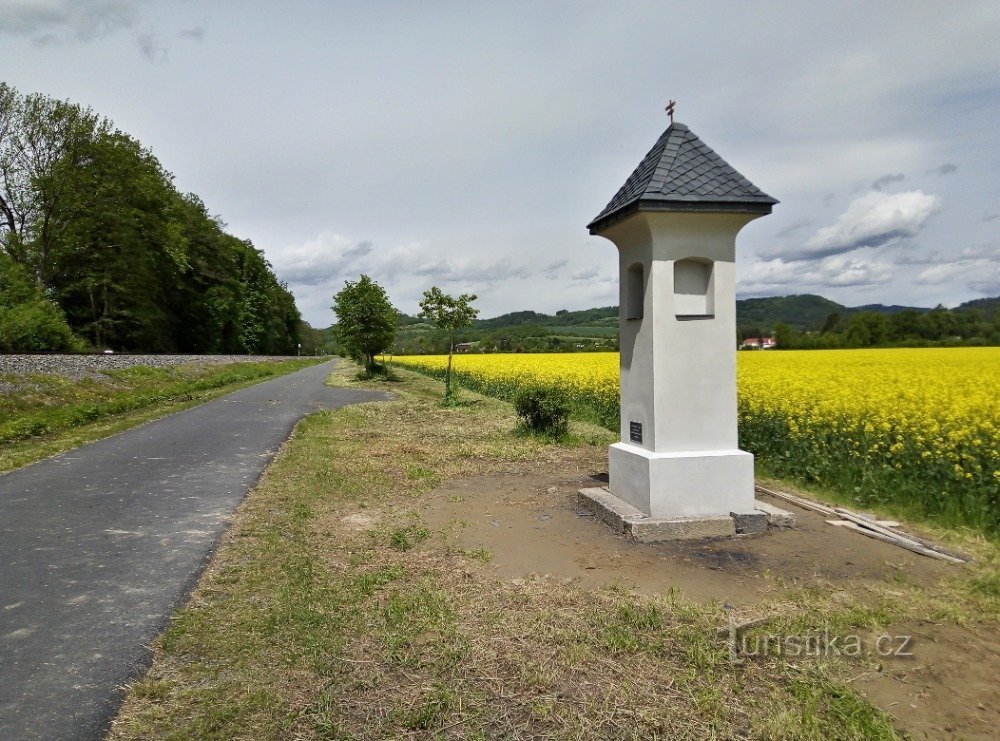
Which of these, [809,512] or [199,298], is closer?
[809,512]

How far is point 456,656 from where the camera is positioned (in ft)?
11.0

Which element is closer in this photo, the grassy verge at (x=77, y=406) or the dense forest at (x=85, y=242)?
the grassy verge at (x=77, y=406)

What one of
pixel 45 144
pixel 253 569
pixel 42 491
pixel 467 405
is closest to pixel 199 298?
pixel 45 144

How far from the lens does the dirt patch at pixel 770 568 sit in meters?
2.95

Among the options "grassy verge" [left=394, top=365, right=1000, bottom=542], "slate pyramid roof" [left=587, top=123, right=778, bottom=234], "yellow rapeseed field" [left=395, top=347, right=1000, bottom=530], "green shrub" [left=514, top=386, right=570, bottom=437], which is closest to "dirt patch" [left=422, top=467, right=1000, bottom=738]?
"grassy verge" [left=394, top=365, right=1000, bottom=542]

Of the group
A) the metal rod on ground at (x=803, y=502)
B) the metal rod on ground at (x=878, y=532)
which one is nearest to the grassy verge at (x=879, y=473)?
the metal rod on ground at (x=803, y=502)

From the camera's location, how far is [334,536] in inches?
Result: 221

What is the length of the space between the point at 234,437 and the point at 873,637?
11125 mm

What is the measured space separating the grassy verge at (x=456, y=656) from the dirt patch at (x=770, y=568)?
188 mm

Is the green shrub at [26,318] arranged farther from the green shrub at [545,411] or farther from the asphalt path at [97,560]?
the green shrub at [545,411]

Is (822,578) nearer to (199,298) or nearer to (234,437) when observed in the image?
(234,437)

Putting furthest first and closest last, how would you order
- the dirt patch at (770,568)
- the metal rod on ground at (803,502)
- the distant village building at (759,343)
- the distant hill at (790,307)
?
the distant hill at (790,307) → the distant village building at (759,343) → the metal rod on ground at (803,502) → the dirt patch at (770,568)

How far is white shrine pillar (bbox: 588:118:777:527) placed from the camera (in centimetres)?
569

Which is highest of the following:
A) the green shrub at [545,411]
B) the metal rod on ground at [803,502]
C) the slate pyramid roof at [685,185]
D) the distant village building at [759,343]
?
the slate pyramid roof at [685,185]
